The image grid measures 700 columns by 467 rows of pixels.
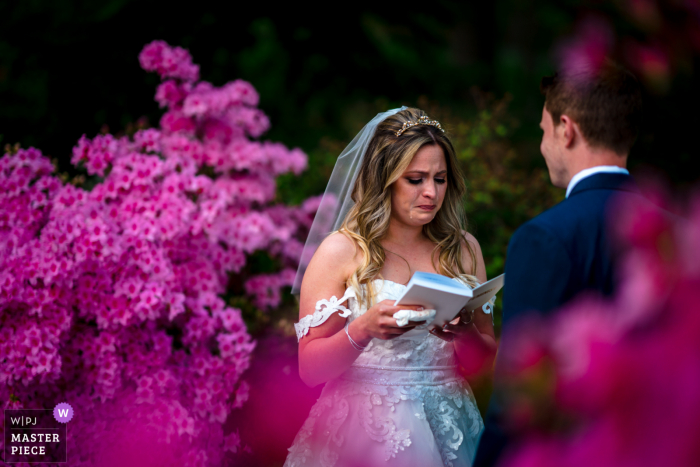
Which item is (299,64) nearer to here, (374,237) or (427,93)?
(427,93)

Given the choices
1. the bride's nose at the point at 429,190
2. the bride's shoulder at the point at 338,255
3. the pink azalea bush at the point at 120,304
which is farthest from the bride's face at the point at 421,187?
the pink azalea bush at the point at 120,304

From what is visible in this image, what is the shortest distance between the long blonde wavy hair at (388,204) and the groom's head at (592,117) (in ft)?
2.88

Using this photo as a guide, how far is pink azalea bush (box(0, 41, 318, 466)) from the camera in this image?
2.96 meters

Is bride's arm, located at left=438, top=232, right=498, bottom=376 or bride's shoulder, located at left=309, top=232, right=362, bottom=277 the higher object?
bride's shoulder, located at left=309, top=232, right=362, bottom=277

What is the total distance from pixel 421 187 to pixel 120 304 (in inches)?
70.0

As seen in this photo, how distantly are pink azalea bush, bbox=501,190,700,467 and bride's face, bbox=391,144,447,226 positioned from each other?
1833 mm

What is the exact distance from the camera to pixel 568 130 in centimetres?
171

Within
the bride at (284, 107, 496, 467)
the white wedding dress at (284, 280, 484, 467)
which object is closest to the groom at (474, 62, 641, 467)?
the bride at (284, 107, 496, 467)

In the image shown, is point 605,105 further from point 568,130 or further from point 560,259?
point 560,259

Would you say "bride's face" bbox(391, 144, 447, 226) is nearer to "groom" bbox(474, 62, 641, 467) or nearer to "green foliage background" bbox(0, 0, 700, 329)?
"groom" bbox(474, 62, 641, 467)

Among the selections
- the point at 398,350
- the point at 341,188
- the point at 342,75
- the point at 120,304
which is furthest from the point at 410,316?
the point at 342,75

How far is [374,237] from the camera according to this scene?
8.68 feet

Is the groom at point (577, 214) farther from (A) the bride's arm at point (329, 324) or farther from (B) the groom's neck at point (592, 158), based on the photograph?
(A) the bride's arm at point (329, 324)

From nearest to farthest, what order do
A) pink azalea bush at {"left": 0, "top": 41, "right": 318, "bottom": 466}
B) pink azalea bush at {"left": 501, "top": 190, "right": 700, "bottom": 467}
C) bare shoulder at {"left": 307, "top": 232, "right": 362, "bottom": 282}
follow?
pink azalea bush at {"left": 501, "top": 190, "right": 700, "bottom": 467} → bare shoulder at {"left": 307, "top": 232, "right": 362, "bottom": 282} → pink azalea bush at {"left": 0, "top": 41, "right": 318, "bottom": 466}
